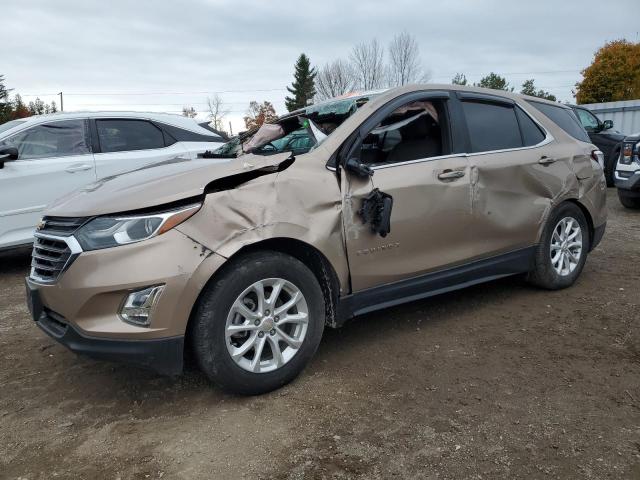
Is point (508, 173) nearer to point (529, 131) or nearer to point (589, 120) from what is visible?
point (529, 131)

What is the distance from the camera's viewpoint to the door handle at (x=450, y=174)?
3639 mm

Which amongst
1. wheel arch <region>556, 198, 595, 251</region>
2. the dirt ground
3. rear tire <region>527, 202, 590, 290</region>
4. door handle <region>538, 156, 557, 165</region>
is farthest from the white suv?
wheel arch <region>556, 198, 595, 251</region>

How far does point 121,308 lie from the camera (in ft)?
8.68

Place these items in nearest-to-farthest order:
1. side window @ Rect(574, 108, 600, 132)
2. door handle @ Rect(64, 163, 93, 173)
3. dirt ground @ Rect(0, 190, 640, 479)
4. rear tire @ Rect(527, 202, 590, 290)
Result: dirt ground @ Rect(0, 190, 640, 479) < rear tire @ Rect(527, 202, 590, 290) < door handle @ Rect(64, 163, 93, 173) < side window @ Rect(574, 108, 600, 132)

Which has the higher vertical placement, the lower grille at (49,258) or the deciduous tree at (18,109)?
the deciduous tree at (18,109)

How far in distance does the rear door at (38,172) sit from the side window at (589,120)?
1017 cm

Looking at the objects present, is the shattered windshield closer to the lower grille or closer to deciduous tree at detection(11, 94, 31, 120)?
the lower grille

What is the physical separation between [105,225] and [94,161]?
3919 mm

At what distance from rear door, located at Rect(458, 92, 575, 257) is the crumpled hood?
1598mm

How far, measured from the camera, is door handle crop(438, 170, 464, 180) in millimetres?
3639

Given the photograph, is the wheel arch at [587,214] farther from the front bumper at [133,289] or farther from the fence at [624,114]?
the fence at [624,114]

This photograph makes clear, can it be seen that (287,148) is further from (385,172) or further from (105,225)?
(105,225)

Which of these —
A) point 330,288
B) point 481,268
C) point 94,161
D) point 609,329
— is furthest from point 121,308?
point 94,161

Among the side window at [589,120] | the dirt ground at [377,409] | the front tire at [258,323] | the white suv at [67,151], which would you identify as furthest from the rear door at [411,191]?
the side window at [589,120]
